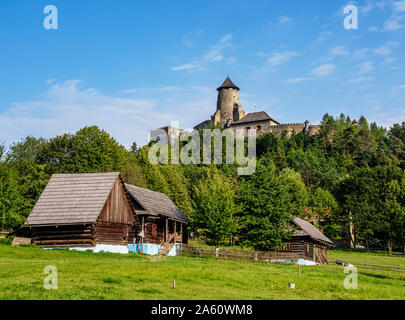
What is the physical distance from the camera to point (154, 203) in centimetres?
4331

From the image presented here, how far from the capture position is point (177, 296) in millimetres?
17062

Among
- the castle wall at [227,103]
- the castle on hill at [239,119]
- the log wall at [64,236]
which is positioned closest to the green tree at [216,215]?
the log wall at [64,236]

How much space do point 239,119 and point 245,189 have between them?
102 metres

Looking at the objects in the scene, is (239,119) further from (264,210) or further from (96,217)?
(96,217)

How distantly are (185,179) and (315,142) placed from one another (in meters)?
54.4

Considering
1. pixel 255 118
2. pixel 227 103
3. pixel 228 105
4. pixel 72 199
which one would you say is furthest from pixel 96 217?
pixel 227 103

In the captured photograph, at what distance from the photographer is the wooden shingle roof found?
34.7m

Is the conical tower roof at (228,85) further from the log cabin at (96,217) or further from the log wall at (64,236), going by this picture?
the log wall at (64,236)

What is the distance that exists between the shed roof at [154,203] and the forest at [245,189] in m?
2.38

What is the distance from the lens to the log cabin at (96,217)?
3478 centimetres

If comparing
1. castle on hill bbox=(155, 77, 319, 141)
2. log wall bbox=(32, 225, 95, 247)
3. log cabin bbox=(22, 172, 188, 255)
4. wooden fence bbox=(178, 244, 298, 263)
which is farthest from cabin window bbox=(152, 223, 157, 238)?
castle on hill bbox=(155, 77, 319, 141)
